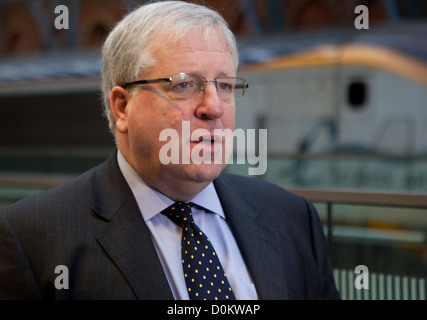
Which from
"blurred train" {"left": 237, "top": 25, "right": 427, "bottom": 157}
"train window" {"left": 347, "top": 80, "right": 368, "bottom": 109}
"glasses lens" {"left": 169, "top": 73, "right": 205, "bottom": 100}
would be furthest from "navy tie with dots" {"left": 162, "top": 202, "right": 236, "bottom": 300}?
"train window" {"left": 347, "top": 80, "right": 368, "bottom": 109}

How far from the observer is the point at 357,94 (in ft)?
32.9

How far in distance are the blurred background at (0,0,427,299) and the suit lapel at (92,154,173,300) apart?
1.92 ft

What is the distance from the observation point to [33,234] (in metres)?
1.71

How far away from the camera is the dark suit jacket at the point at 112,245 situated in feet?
5.44

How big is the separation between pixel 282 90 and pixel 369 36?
169 centimetres

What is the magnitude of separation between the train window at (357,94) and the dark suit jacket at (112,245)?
8306 millimetres

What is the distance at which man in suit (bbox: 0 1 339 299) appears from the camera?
1.67m

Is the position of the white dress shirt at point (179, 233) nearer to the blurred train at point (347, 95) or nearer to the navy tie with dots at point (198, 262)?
the navy tie with dots at point (198, 262)

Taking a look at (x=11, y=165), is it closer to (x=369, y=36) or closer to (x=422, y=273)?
(x=369, y=36)

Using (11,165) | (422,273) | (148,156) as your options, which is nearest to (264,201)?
(148,156)

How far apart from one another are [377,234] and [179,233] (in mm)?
1713
